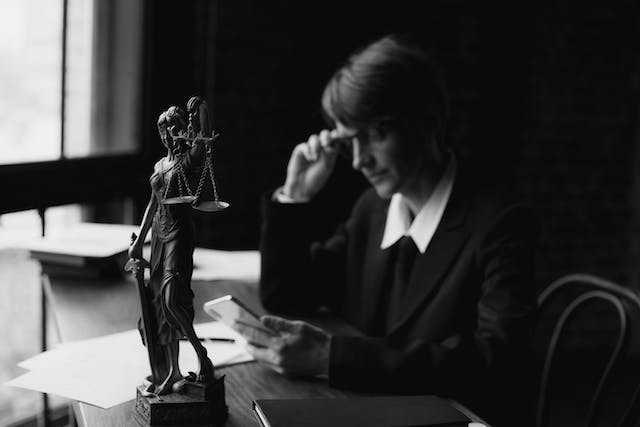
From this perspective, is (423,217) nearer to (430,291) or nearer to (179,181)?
(430,291)

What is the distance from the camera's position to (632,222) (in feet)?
13.3

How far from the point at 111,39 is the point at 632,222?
2810 millimetres

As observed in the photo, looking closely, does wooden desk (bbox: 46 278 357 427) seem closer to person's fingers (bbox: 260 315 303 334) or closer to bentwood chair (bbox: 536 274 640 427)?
person's fingers (bbox: 260 315 303 334)

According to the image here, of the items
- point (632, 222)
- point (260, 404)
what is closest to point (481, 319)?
point (260, 404)

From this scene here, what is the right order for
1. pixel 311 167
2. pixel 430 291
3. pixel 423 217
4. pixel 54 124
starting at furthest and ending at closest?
1. pixel 54 124
2. pixel 311 167
3. pixel 423 217
4. pixel 430 291

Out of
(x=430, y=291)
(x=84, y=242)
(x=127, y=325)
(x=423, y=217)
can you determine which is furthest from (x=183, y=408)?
(x=84, y=242)

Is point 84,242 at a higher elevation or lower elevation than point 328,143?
lower

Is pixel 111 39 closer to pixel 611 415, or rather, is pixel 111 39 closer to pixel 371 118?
pixel 371 118

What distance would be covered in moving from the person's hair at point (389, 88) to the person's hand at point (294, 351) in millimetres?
596

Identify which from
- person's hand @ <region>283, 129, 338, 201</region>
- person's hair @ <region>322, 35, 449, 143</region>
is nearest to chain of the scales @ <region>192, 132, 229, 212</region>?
person's hair @ <region>322, 35, 449, 143</region>

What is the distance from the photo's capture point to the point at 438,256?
1.72m

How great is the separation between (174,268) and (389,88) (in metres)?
0.87

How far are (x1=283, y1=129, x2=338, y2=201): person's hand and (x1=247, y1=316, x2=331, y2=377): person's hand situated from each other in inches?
31.4

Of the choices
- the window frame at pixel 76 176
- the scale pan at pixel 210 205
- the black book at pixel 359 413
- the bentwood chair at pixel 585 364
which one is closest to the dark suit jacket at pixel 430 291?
the black book at pixel 359 413
